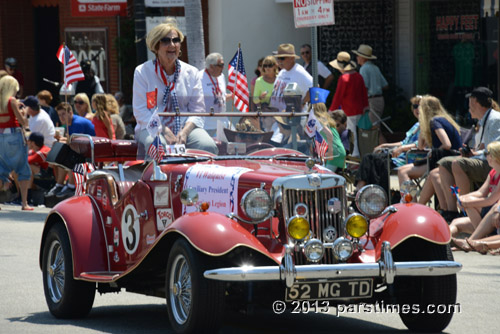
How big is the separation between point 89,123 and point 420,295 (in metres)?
9.65

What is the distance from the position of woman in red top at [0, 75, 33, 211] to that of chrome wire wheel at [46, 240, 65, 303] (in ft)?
24.9

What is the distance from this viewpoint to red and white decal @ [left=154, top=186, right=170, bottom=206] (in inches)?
302

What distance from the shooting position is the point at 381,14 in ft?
70.0

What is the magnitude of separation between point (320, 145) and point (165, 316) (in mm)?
1789

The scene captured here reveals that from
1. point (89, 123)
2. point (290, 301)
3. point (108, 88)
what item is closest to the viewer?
point (290, 301)

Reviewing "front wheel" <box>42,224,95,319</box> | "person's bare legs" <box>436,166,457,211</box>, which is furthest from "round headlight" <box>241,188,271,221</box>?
"person's bare legs" <box>436,166,457,211</box>

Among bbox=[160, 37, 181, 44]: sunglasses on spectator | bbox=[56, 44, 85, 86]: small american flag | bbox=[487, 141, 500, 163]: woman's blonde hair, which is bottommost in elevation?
bbox=[487, 141, 500, 163]: woman's blonde hair

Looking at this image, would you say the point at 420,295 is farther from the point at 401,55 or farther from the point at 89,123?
the point at 401,55

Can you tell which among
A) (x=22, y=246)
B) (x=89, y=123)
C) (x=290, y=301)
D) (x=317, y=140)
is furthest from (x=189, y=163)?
(x=89, y=123)

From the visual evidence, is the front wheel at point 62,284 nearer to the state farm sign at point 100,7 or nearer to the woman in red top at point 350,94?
the woman in red top at point 350,94

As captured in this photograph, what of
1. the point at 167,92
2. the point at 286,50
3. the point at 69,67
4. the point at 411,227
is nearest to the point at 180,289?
the point at 411,227

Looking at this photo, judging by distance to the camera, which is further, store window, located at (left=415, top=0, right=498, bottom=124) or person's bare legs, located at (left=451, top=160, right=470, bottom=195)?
store window, located at (left=415, top=0, right=498, bottom=124)

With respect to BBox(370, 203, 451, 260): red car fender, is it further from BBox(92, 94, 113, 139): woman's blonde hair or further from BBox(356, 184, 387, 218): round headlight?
BBox(92, 94, 113, 139): woman's blonde hair

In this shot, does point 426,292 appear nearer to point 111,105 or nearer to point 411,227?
point 411,227
